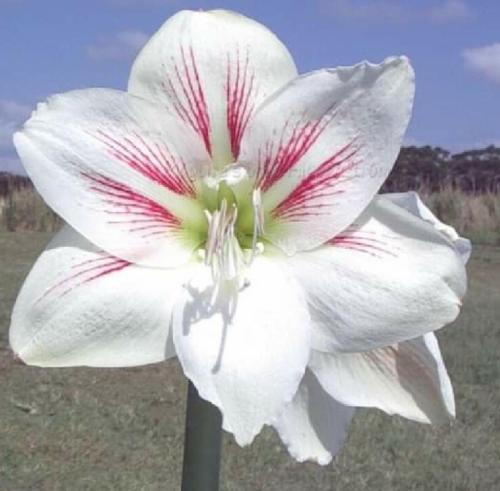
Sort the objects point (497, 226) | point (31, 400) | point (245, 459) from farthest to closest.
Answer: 1. point (497, 226)
2. point (31, 400)
3. point (245, 459)

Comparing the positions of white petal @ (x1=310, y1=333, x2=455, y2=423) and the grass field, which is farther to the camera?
the grass field

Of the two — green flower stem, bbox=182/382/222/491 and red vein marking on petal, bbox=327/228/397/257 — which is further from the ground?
red vein marking on petal, bbox=327/228/397/257

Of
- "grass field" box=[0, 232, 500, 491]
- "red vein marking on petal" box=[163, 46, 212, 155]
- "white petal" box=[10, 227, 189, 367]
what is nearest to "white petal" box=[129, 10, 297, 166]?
"red vein marking on petal" box=[163, 46, 212, 155]

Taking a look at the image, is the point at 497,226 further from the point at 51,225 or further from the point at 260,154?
the point at 260,154

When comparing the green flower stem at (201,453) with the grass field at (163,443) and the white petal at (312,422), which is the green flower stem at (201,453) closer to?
the white petal at (312,422)

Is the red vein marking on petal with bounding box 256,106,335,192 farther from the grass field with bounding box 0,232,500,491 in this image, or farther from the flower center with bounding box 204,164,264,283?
the grass field with bounding box 0,232,500,491

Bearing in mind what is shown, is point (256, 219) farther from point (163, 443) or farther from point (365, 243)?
point (163, 443)

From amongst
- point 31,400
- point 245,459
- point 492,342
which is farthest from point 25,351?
point 492,342
